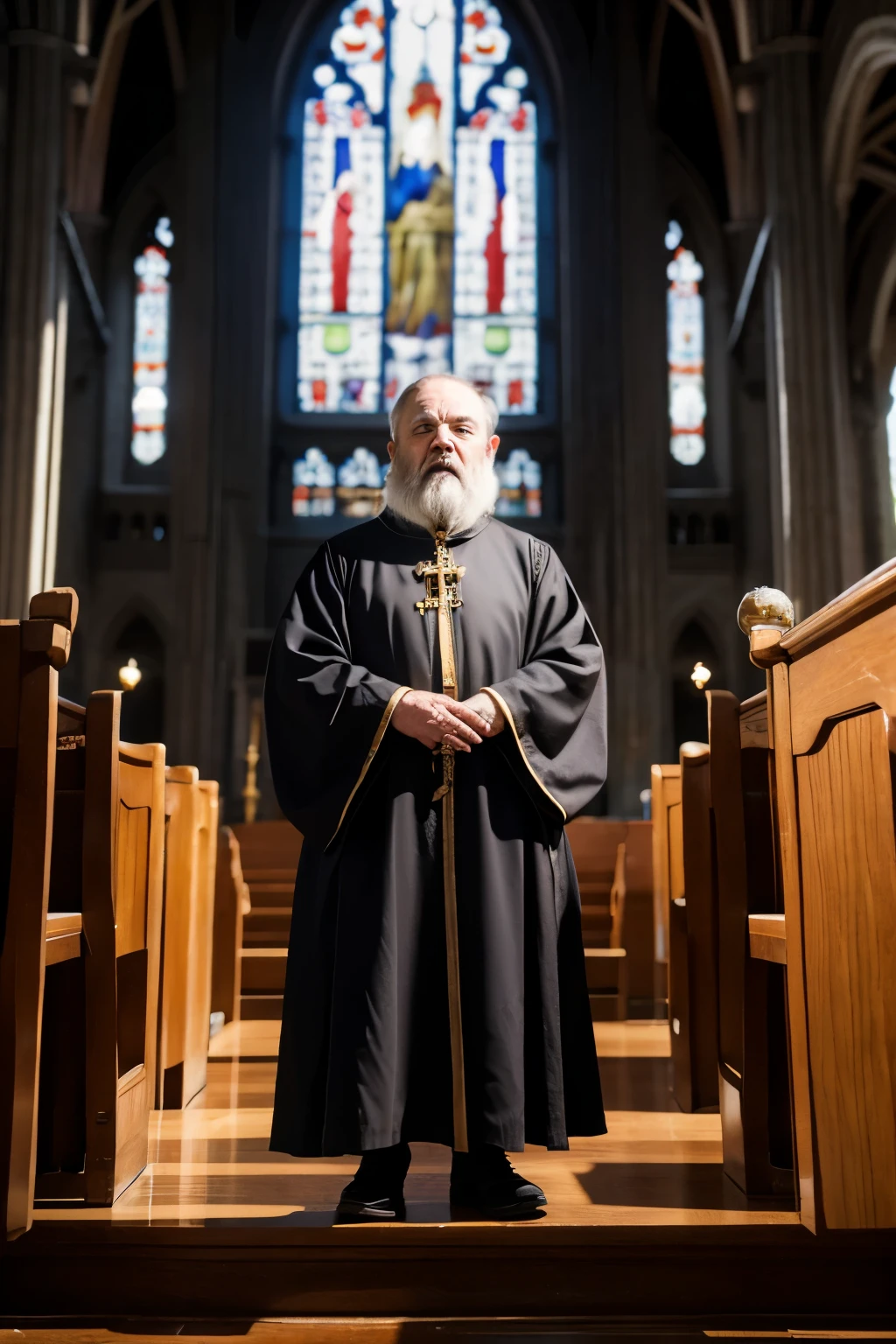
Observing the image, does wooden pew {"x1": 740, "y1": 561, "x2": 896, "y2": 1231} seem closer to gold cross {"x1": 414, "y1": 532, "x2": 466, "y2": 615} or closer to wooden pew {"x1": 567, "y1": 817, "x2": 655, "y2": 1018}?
gold cross {"x1": 414, "y1": 532, "x2": 466, "y2": 615}

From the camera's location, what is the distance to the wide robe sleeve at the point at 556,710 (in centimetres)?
241

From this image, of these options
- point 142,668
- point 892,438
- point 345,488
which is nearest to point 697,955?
point 892,438

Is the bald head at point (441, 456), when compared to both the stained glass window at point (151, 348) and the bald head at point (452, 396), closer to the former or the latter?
the bald head at point (452, 396)

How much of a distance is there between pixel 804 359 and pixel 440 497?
792cm

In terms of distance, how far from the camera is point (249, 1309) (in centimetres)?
212

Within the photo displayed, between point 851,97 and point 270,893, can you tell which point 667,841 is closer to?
point 270,893

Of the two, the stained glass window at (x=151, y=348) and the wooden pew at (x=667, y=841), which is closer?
the wooden pew at (x=667, y=841)

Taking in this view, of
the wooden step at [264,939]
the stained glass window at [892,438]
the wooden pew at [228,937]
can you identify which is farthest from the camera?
the stained glass window at [892,438]

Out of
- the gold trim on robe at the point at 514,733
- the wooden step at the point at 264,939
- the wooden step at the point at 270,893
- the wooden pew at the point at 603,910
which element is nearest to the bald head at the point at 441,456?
the gold trim on robe at the point at 514,733

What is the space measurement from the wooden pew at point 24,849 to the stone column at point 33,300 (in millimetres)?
8161

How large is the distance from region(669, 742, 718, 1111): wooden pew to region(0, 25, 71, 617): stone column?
771cm

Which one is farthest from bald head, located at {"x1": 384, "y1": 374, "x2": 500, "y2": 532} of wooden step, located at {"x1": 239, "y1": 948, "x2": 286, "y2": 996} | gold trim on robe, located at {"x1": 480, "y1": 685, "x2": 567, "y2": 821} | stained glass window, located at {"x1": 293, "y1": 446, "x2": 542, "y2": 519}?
stained glass window, located at {"x1": 293, "y1": 446, "x2": 542, "y2": 519}

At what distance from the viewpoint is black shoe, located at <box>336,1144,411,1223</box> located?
2.22 metres

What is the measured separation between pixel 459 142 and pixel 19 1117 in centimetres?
1424
